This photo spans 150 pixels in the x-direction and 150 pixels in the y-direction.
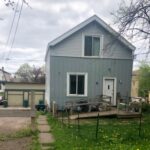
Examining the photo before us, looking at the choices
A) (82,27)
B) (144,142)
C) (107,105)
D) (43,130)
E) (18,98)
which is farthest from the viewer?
(18,98)

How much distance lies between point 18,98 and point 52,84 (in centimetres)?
1867

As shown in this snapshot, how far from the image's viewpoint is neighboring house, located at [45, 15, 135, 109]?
2547 cm

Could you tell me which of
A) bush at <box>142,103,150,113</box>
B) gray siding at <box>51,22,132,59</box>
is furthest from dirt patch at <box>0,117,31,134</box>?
bush at <box>142,103,150,113</box>

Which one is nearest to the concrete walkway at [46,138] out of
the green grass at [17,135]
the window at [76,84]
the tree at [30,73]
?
the green grass at [17,135]

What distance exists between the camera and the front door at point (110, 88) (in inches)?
1038

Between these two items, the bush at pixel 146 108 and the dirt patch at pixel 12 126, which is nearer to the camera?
the dirt patch at pixel 12 126

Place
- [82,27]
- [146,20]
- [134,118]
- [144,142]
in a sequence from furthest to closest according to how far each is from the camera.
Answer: [82,27] < [134,118] < [146,20] < [144,142]

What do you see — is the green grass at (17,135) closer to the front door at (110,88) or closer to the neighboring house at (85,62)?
the neighboring house at (85,62)

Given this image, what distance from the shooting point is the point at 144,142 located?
1155 cm

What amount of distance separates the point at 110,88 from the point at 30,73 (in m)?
63.5

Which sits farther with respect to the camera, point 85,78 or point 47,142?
point 85,78

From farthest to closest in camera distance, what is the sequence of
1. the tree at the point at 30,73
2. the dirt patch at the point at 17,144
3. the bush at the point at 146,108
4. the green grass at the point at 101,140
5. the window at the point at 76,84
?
1. the tree at the point at 30,73
2. the window at the point at 76,84
3. the bush at the point at 146,108
4. the dirt patch at the point at 17,144
5. the green grass at the point at 101,140

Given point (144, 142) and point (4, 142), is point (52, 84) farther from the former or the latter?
point (144, 142)

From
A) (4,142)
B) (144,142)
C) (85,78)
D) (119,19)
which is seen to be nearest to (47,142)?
(4,142)
